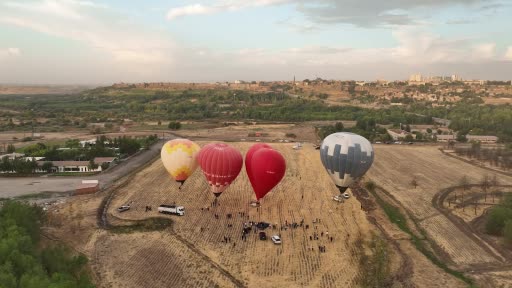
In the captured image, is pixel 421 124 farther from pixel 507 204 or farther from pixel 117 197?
pixel 117 197

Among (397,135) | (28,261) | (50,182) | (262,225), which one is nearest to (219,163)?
(262,225)

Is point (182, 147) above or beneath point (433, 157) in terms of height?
above

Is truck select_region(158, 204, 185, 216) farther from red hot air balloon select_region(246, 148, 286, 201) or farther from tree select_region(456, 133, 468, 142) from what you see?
tree select_region(456, 133, 468, 142)

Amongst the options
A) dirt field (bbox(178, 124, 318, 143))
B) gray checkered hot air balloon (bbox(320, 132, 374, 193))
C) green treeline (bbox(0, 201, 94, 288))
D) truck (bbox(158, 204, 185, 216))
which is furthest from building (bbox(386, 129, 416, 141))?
green treeline (bbox(0, 201, 94, 288))

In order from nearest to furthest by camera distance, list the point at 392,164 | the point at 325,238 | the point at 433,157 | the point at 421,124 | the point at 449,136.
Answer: the point at 325,238 < the point at 392,164 < the point at 433,157 < the point at 449,136 < the point at 421,124

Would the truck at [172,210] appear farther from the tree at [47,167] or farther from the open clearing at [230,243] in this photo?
the tree at [47,167]

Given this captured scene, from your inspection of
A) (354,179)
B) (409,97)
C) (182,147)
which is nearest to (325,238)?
(354,179)
